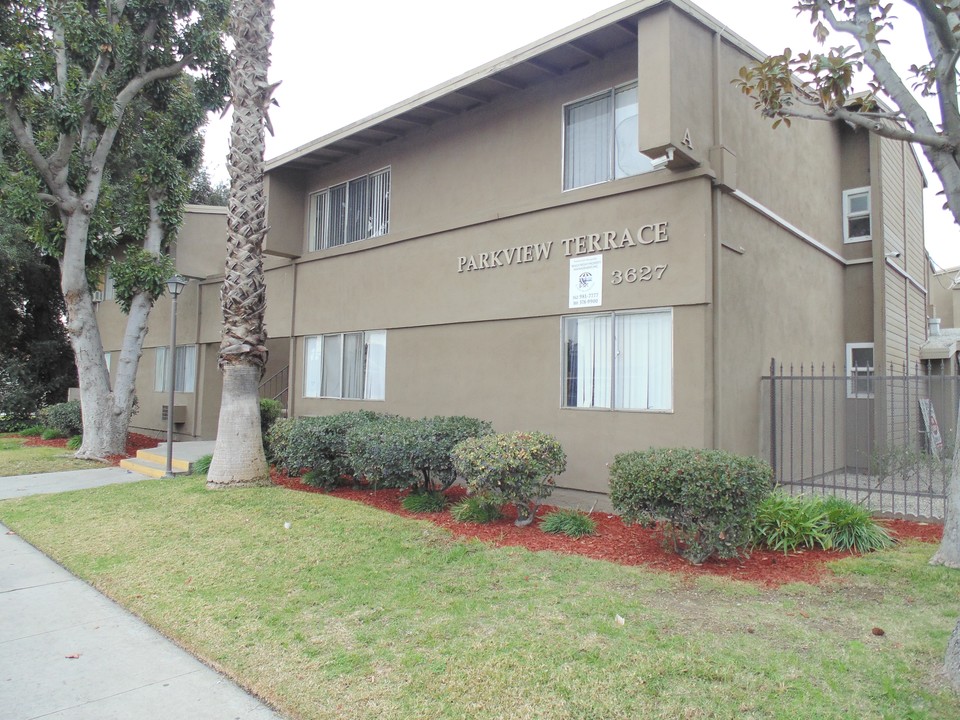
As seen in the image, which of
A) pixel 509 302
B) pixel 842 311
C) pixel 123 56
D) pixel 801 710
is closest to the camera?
pixel 801 710

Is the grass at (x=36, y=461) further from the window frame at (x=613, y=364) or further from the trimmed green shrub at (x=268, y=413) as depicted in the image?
the window frame at (x=613, y=364)

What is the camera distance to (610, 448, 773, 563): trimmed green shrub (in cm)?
598

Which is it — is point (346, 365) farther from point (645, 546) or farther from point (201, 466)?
point (645, 546)

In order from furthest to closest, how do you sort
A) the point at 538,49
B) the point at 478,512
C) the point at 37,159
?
the point at 37,159, the point at 538,49, the point at 478,512

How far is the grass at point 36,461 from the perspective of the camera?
13531 mm

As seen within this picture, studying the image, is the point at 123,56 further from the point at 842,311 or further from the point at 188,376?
the point at 842,311

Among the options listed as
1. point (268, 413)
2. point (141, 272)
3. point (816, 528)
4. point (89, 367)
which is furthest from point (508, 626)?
point (89, 367)

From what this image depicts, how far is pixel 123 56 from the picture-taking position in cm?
1453

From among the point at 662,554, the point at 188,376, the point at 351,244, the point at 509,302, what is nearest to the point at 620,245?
the point at 509,302

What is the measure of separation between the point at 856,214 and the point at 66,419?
2042 cm

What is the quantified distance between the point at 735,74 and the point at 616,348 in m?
4.15

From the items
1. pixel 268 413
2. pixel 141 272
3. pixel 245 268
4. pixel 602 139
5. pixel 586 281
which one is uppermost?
pixel 602 139

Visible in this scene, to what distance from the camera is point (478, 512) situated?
26.6 ft

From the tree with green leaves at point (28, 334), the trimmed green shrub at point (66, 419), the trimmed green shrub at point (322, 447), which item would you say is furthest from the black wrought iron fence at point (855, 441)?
the tree with green leaves at point (28, 334)
